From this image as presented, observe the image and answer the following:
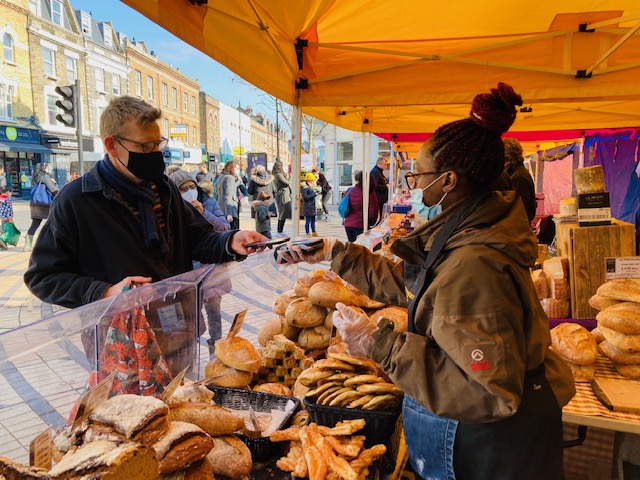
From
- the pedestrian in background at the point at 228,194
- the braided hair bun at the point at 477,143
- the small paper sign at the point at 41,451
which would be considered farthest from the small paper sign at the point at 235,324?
the pedestrian in background at the point at 228,194

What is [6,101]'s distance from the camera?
2492 centimetres

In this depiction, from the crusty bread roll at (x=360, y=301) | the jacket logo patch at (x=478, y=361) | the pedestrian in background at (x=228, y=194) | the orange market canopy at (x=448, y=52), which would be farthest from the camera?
the pedestrian in background at (x=228, y=194)

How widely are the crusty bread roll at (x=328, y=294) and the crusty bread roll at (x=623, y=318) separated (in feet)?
4.69

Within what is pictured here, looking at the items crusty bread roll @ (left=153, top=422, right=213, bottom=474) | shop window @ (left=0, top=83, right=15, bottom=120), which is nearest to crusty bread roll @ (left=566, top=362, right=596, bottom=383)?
crusty bread roll @ (left=153, top=422, right=213, bottom=474)

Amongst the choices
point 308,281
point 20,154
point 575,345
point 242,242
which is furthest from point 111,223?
point 20,154

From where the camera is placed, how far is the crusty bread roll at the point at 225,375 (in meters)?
2.08

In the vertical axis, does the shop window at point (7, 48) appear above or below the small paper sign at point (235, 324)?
above

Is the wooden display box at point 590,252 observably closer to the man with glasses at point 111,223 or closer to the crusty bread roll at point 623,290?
the crusty bread roll at point 623,290

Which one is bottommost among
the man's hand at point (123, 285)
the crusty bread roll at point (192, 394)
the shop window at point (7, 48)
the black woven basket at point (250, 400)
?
the black woven basket at point (250, 400)

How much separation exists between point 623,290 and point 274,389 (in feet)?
6.53

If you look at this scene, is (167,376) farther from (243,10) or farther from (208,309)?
(243,10)

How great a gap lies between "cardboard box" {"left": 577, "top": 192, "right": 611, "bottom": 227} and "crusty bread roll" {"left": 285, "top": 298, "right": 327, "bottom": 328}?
1.94m

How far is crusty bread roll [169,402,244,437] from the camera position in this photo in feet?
4.53

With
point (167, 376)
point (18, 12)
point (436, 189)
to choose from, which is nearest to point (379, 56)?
point (436, 189)
